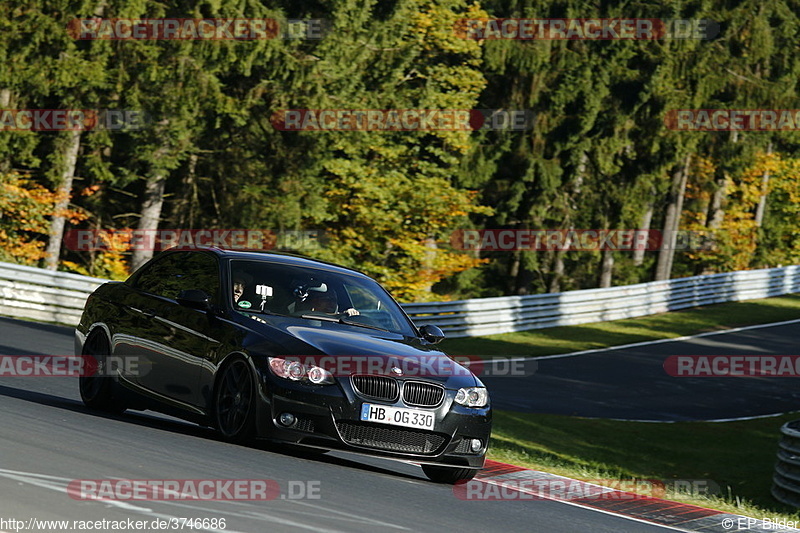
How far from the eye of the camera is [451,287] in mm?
47938

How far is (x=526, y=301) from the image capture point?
1345 inches

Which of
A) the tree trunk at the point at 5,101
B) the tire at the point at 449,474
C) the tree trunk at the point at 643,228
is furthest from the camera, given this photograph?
the tree trunk at the point at 643,228

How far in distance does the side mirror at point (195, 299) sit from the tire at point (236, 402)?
0.67 m

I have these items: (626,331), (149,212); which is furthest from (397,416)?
(149,212)

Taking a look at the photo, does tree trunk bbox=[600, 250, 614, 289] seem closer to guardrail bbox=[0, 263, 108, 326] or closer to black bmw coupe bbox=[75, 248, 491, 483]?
guardrail bbox=[0, 263, 108, 326]

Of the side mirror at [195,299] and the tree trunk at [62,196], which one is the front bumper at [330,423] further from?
the tree trunk at [62,196]

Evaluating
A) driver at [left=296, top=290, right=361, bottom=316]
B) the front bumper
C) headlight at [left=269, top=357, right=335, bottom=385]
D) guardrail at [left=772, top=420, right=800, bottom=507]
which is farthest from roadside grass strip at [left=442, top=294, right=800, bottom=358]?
headlight at [left=269, top=357, right=335, bottom=385]

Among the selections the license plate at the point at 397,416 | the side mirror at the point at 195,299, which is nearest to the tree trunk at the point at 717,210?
the side mirror at the point at 195,299

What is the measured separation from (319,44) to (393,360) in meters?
28.5

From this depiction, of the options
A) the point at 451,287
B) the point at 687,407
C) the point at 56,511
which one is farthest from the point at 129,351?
the point at 451,287

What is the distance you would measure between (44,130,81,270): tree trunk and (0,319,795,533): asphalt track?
23.4 meters

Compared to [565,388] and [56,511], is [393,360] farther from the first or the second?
[565,388]

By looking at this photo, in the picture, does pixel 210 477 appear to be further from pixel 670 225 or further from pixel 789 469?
pixel 670 225

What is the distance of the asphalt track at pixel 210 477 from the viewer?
6688mm
